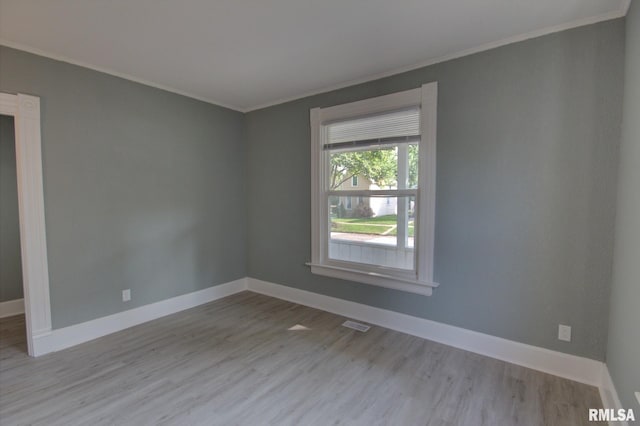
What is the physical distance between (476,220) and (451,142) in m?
0.71

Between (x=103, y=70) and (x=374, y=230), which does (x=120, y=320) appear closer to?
(x=103, y=70)

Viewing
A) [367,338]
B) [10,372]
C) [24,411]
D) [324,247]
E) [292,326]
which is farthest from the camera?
[324,247]

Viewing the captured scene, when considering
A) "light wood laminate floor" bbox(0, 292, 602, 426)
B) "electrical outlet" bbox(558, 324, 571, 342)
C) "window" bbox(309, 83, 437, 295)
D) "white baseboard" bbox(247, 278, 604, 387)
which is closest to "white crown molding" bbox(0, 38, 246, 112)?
"window" bbox(309, 83, 437, 295)

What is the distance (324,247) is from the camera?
3578 millimetres

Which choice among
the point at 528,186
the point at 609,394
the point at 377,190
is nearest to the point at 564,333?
the point at 609,394

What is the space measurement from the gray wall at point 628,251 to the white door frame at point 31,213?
159 inches

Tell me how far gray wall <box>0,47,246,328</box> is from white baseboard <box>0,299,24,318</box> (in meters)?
1.53

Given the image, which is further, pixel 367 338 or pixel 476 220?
pixel 367 338

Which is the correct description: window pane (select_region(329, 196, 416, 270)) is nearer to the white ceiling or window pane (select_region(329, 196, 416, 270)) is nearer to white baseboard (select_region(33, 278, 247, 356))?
the white ceiling

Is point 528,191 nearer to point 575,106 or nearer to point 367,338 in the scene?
point 575,106

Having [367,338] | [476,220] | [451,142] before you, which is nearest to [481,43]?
[451,142]

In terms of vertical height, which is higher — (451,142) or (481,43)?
(481,43)

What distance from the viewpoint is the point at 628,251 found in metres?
1.69

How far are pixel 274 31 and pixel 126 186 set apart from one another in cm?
216
